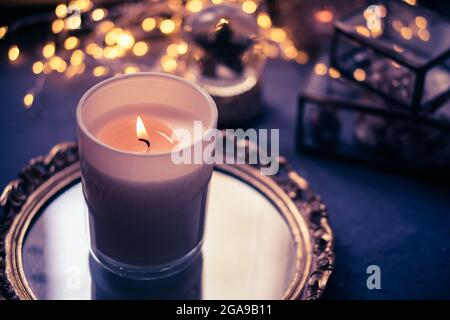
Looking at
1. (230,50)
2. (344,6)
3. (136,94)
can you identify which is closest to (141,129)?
(136,94)

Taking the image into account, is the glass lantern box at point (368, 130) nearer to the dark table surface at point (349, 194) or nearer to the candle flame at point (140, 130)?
the dark table surface at point (349, 194)

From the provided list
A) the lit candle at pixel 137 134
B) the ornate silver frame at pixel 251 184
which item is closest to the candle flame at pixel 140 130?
the lit candle at pixel 137 134

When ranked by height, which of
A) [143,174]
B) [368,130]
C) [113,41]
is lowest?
[143,174]

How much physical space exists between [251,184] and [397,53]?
10.2 inches

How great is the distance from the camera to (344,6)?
109 centimetres

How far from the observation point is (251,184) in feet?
2.65

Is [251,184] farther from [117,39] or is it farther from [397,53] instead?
[117,39]

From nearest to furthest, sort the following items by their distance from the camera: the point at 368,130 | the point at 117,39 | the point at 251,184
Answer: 1. the point at 251,184
2. the point at 368,130
3. the point at 117,39

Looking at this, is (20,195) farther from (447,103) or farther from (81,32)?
(447,103)

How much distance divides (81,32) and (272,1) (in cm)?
33

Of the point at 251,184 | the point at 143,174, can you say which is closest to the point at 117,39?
the point at 251,184

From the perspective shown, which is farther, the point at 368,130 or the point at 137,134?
the point at 368,130

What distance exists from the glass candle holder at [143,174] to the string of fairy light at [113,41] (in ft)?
1.13

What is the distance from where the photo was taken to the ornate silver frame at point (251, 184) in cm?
68
